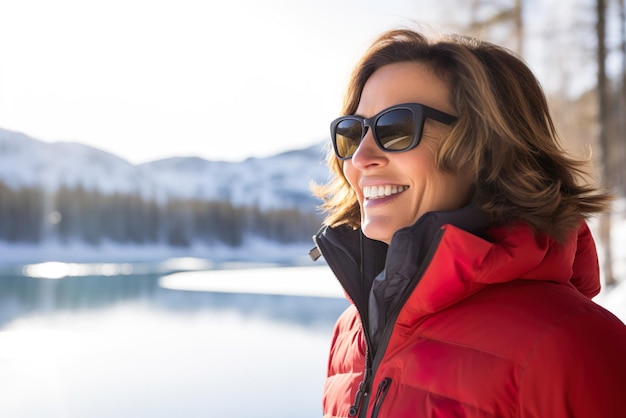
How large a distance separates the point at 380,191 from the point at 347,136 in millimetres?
234

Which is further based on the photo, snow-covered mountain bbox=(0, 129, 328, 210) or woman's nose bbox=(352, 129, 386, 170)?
snow-covered mountain bbox=(0, 129, 328, 210)

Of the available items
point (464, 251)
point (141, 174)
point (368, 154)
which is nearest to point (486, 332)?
point (464, 251)

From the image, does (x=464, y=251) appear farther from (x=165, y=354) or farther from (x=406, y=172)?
(x=165, y=354)

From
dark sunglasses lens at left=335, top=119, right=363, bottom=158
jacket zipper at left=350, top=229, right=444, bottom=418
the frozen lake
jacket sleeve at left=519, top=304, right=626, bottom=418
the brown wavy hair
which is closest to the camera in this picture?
jacket sleeve at left=519, top=304, right=626, bottom=418

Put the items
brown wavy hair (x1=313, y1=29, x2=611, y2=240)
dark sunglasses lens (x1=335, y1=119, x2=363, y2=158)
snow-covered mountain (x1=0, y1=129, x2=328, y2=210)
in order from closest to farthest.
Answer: brown wavy hair (x1=313, y1=29, x2=611, y2=240) → dark sunglasses lens (x1=335, y1=119, x2=363, y2=158) → snow-covered mountain (x1=0, y1=129, x2=328, y2=210)

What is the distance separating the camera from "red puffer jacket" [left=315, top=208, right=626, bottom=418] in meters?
0.85

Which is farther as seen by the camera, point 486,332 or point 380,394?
point 380,394

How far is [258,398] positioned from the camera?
16.2ft

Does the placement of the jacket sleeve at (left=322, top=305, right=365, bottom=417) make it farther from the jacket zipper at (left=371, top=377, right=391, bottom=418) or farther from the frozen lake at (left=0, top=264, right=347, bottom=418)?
the frozen lake at (left=0, top=264, right=347, bottom=418)

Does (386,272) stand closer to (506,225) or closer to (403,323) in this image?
(403,323)

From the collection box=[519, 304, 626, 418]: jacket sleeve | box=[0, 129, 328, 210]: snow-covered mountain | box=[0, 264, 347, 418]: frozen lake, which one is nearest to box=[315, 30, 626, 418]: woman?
box=[519, 304, 626, 418]: jacket sleeve

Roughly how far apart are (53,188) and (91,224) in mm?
6665

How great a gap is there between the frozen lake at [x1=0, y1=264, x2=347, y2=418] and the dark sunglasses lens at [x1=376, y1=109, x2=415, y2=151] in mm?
3657

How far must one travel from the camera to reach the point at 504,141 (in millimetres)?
1159
